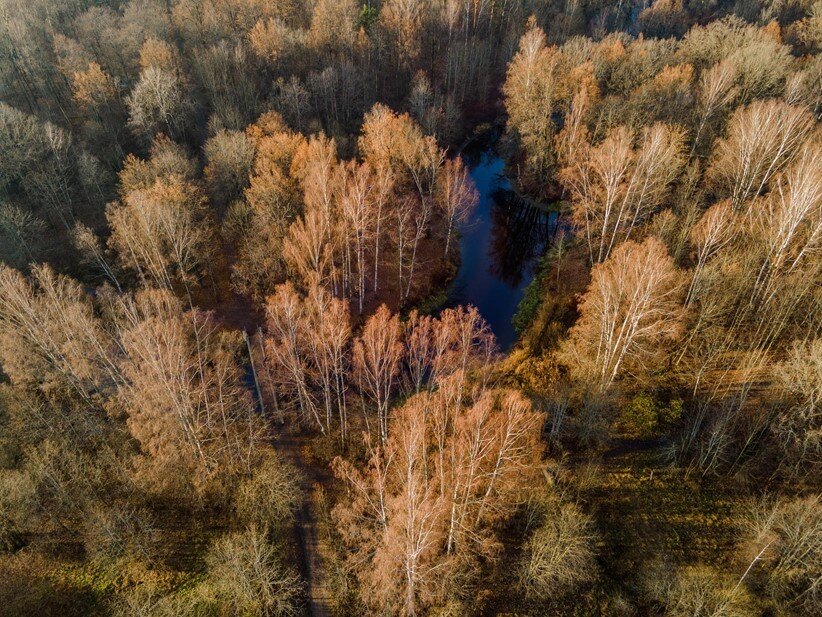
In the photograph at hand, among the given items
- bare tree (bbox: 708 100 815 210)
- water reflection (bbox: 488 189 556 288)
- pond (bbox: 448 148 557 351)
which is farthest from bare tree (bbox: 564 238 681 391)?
water reflection (bbox: 488 189 556 288)

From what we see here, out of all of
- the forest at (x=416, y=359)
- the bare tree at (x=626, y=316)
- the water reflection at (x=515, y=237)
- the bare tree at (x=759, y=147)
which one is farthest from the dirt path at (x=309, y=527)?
the bare tree at (x=759, y=147)

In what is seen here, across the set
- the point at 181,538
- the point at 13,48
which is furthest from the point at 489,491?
the point at 13,48

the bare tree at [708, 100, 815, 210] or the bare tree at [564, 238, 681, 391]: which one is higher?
the bare tree at [708, 100, 815, 210]

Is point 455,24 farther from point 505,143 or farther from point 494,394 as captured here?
point 494,394

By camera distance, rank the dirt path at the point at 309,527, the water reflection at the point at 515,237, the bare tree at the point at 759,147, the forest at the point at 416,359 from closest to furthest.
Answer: the forest at the point at 416,359, the dirt path at the point at 309,527, the bare tree at the point at 759,147, the water reflection at the point at 515,237

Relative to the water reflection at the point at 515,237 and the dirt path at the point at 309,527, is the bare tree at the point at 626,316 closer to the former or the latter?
the water reflection at the point at 515,237

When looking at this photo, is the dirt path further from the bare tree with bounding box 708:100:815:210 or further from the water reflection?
the bare tree with bounding box 708:100:815:210

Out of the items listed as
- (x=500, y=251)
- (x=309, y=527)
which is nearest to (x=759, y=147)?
(x=500, y=251)
